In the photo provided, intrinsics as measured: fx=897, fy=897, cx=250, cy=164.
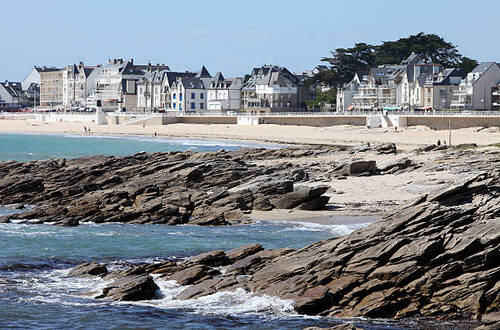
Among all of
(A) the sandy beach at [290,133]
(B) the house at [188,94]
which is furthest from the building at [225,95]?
(A) the sandy beach at [290,133]

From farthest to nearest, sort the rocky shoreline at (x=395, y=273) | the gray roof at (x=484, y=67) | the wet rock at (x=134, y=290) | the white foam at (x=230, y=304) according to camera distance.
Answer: the gray roof at (x=484, y=67)
the wet rock at (x=134, y=290)
the white foam at (x=230, y=304)
the rocky shoreline at (x=395, y=273)

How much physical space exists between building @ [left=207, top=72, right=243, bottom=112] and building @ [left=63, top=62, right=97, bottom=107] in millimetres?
43930

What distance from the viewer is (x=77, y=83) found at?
177 m

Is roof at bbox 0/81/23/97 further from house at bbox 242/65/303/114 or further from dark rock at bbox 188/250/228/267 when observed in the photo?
dark rock at bbox 188/250/228/267

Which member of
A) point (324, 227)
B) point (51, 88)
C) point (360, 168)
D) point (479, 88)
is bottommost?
point (324, 227)

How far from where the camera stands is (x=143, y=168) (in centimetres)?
4272

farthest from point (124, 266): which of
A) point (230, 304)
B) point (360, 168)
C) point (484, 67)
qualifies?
point (484, 67)

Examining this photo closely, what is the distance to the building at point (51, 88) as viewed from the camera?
187 metres

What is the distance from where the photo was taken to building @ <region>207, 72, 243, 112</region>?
434ft

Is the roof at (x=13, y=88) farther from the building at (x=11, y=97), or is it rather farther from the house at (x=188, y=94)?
the house at (x=188, y=94)

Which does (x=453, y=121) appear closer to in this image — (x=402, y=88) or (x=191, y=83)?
(x=402, y=88)

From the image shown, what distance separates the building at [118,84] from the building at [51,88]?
2019 centimetres

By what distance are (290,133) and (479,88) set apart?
949 inches

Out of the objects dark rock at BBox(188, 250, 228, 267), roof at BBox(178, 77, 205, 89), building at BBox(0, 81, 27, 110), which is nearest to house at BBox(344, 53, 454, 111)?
roof at BBox(178, 77, 205, 89)
